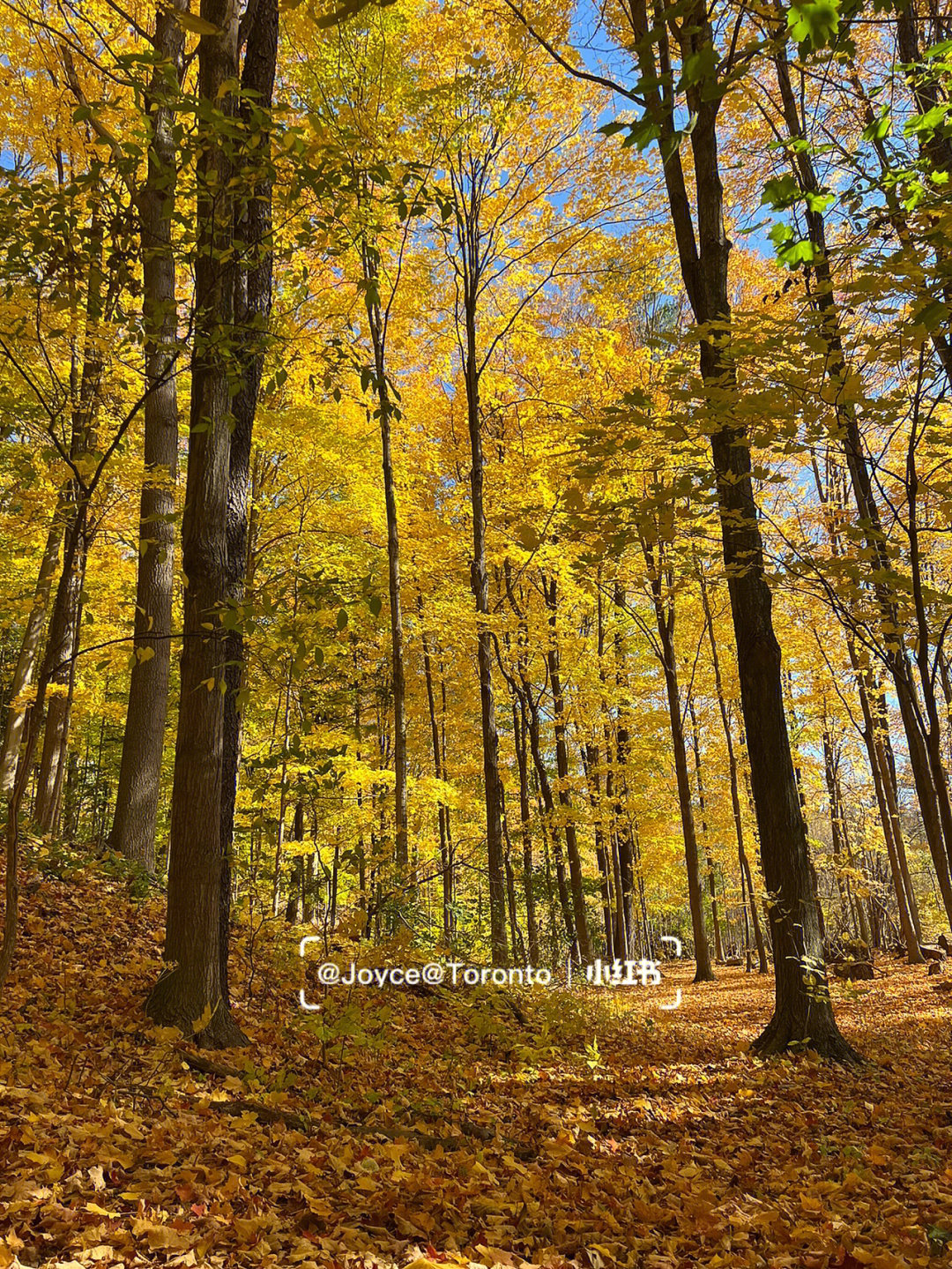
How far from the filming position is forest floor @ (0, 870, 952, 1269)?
236 centimetres

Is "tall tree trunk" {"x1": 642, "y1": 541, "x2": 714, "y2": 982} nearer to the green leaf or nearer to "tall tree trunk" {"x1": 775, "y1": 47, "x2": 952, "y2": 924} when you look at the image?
"tall tree trunk" {"x1": 775, "y1": 47, "x2": 952, "y2": 924}

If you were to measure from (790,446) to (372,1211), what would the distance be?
3732 mm

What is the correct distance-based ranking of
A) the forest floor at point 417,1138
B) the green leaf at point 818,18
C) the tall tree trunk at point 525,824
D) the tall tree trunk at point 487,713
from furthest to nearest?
the tall tree trunk at point 525,824
the tall tree trunk at point 487,713
the forest floor at point 417,1138
the green leaf at point 818,18

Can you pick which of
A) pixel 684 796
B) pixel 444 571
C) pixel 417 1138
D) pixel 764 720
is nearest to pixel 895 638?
pixel 764 720

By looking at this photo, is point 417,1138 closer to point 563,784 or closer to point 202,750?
point 202,750

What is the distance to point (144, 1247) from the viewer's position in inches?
84.1

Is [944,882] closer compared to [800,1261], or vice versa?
[800,1261]

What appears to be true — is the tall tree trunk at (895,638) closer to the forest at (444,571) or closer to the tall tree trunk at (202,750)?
the forest at (444,571)

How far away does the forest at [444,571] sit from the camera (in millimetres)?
2795

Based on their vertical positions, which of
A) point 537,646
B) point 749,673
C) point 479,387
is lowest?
point 749,673

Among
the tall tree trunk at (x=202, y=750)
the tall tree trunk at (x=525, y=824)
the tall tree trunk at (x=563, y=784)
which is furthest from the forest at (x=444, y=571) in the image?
the tall tree trunk at (x=525, y=824)

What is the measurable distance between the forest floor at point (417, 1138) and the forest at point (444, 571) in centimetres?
3

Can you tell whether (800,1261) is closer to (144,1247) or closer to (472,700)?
(144,1247)

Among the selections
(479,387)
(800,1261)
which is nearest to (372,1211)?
(800,1261)
